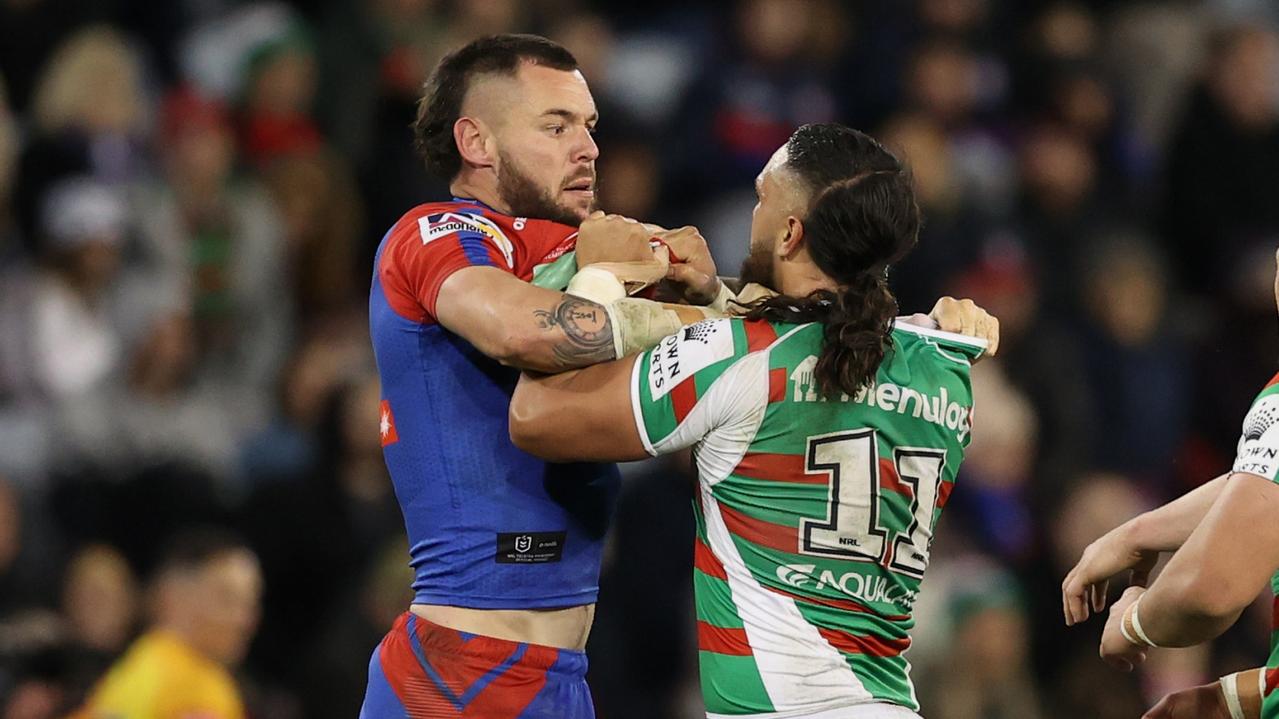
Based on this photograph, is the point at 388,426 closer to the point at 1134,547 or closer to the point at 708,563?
the point at 708,563

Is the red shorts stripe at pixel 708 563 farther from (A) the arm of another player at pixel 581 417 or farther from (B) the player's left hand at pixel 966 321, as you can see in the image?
(B) the player's left hand at pixel 966 321

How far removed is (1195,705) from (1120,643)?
338mm

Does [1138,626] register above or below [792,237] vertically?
below

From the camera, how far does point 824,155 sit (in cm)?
436

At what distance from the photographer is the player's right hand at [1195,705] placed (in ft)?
14.9

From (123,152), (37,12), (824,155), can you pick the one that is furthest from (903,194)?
(37,12)

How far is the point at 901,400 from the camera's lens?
14.0ft

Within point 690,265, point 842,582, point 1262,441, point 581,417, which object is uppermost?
point 690,265

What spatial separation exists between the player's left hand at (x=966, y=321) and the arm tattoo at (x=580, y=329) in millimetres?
930

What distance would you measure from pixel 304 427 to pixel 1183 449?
5.12m

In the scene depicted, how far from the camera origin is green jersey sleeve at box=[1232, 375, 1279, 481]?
3.95 metres

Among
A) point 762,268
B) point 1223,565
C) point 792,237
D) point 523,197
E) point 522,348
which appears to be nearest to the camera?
point 1223,565

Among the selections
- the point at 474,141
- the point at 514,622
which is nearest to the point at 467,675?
the point at 514,622

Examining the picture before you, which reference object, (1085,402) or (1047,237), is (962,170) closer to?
(1047,237)
